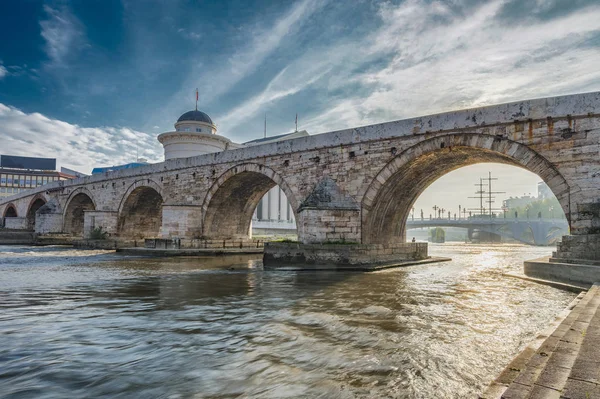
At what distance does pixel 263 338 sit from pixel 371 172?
324 inches

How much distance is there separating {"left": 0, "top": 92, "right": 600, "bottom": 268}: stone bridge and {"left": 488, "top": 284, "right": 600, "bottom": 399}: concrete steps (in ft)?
19.2

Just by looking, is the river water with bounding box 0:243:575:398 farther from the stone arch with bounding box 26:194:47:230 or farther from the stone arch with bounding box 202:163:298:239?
the stone arch with bounding box 26:194:47:230

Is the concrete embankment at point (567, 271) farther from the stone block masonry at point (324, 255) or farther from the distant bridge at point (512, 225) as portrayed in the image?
the distant bridge at point (512, 225)

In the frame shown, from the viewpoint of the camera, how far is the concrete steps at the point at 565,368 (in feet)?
6.81

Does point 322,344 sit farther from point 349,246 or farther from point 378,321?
point 349,246

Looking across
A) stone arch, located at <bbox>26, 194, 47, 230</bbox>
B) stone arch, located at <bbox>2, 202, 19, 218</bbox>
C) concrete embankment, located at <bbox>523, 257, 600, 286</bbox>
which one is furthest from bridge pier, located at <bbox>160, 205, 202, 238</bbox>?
stone arch, located at <bbox>2, 202, 19, 218</bbox>

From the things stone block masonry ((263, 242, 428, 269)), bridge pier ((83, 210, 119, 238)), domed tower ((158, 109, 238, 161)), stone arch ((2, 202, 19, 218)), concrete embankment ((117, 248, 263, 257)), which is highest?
domed tower ((158, 109, 238, 161))

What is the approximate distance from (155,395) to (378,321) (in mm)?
3188

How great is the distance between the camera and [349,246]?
1151 cm

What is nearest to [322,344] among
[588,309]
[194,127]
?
[588,309]

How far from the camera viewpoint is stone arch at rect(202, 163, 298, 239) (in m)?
16.4

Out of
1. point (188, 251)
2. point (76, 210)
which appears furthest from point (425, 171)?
point (76, 210)

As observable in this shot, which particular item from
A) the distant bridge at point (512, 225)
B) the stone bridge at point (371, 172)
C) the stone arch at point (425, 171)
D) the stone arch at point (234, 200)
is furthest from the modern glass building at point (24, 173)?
the stone arch at point (425, 171)

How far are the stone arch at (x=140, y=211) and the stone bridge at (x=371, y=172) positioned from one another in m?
0.13
